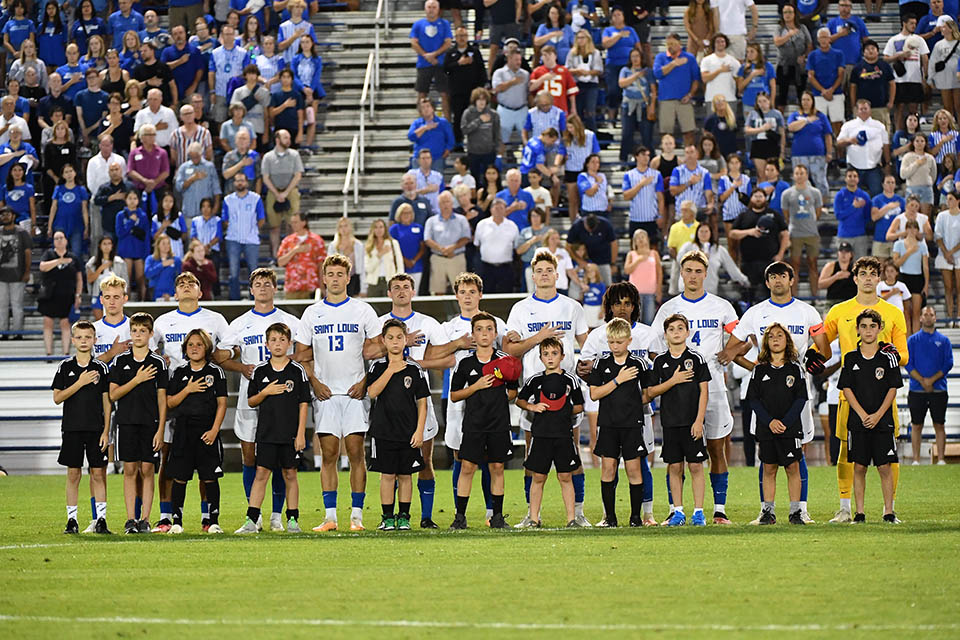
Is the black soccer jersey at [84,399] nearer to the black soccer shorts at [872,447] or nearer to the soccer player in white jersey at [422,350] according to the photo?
the soccer player in white jersey at [422,350]

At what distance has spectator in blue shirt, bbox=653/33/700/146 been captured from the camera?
2303cm

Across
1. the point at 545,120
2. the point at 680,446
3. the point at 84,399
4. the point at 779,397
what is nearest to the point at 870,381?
the point at 779,397

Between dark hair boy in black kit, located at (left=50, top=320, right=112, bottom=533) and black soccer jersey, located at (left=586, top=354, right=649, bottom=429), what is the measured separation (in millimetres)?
4126

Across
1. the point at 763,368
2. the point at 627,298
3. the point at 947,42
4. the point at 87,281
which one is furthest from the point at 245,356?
the point at 947,42

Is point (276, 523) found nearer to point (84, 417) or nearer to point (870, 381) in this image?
point (84, 417)

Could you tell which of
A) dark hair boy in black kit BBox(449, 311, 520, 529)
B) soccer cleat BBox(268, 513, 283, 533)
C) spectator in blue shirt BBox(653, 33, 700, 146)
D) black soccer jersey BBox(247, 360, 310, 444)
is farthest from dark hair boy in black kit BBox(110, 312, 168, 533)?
spectator in blue shirt BBox(653, 33, 700, 146)

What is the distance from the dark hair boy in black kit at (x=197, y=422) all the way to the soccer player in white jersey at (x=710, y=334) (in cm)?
383

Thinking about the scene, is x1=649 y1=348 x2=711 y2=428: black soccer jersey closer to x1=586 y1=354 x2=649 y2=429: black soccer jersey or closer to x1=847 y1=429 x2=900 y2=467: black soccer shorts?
x1=586 y1=354 x2=649 y2=429: black soccer jersey

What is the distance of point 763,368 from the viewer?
1227 centimetres

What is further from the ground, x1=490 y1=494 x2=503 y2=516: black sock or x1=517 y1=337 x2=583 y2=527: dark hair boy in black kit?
x1=517 y1=337 x2=583 y2=527: dark hair boy in black kit

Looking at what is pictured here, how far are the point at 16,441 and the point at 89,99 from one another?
6.18 metres

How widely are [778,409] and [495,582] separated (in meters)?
4.19

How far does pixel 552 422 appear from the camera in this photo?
485 inches

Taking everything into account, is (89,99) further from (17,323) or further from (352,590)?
(352,590)
